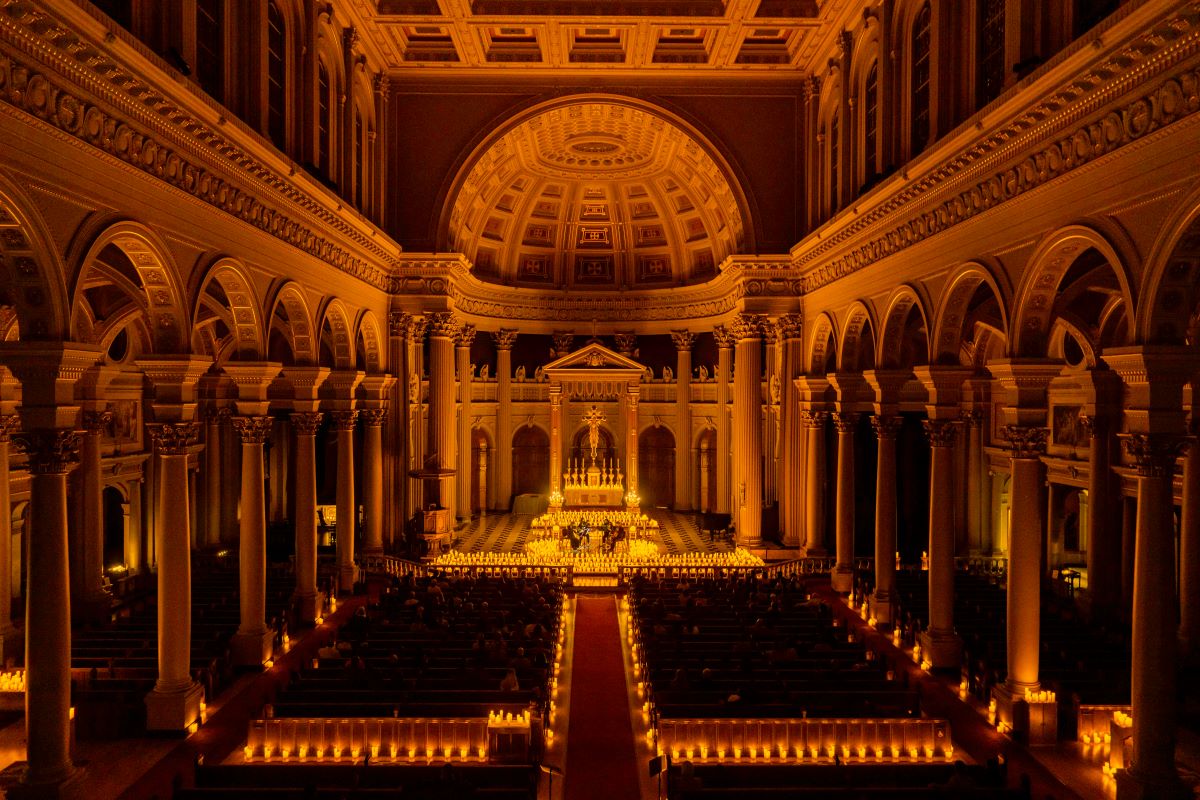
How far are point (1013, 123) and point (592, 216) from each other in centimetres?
2673

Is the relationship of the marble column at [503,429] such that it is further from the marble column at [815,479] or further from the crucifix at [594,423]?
the marble column at [815,479]

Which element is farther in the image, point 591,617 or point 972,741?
point 591,617

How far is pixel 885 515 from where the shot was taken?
1978 centimetres

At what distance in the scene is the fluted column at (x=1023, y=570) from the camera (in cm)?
1352

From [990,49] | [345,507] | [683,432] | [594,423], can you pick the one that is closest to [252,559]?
[345,507]

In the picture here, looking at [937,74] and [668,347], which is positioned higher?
[937,74]

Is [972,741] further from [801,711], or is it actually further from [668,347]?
[668,347]

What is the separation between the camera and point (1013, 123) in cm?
1252

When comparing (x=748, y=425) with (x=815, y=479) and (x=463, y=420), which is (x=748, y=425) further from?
(x=463, y=420)

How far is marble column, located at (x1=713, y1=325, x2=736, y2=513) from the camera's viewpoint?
1330 inches

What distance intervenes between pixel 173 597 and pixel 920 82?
17717 millimetres

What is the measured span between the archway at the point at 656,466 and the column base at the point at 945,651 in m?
23.5

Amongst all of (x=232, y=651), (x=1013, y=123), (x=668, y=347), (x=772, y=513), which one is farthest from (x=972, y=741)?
(x=668, y=347)

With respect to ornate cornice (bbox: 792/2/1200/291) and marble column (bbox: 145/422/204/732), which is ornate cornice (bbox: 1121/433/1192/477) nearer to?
ornate cornice (bbox: 792/2/1200/291)
